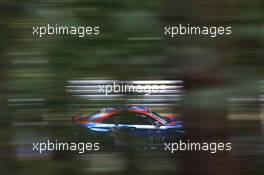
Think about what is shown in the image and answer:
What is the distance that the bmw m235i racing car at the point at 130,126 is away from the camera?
2.38 meters

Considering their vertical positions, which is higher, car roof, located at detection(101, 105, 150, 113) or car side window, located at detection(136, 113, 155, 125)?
car roof, located at detection(101, 105, 150, 113)

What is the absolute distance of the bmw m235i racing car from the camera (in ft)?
7.79

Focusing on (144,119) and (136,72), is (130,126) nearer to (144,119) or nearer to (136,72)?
(144,119)

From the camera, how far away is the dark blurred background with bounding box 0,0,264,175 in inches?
86.7

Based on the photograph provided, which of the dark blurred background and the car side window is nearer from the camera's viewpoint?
the dark blurred background

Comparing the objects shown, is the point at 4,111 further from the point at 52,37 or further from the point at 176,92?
the point at 176,92

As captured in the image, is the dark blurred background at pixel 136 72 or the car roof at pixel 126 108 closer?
the dark blurred background at pixel 136 72

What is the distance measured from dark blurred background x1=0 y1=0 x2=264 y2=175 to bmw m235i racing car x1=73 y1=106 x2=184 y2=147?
0.04 meters

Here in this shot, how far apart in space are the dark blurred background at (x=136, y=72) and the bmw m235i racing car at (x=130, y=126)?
1.5 inches

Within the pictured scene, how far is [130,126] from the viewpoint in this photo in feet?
8.01

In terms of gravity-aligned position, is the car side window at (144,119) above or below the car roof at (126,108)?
below

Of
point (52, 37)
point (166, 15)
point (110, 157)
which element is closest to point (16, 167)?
point (110, 157)

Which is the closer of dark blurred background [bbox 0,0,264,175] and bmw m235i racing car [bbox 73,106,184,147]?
dark blurred background [bbox 0,0,264,175]

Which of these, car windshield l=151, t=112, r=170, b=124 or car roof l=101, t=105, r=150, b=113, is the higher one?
car roof l=101, t=105, r=150, b=113
